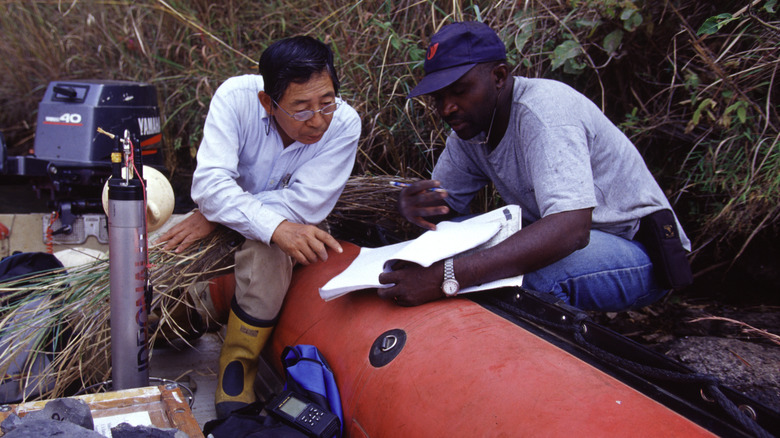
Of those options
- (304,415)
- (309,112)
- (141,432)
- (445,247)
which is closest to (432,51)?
(309,112)

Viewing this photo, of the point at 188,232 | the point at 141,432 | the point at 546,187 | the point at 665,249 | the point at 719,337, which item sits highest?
the point at 546,187

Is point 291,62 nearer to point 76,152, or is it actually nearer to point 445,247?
point 445,247

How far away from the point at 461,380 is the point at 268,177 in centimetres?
142

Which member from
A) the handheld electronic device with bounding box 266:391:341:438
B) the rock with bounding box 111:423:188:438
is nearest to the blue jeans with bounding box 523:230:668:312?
the handheld electronic device with bounding box 266:391:341:438

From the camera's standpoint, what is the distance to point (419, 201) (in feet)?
7.96

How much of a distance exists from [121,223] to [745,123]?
2702 mm

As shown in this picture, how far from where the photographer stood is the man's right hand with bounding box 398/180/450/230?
2.38m

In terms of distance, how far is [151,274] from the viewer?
90.8 inches

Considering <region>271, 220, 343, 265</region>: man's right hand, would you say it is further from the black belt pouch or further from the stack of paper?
the black belt pouch

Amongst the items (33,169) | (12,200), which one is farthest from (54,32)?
(33,169)

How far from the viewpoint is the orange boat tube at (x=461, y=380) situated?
1231mm

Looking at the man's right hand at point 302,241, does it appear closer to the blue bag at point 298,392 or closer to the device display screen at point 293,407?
the blue bag at point 298,392

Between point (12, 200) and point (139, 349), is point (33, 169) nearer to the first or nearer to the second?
point (12, 200)

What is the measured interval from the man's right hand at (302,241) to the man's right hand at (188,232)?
381mm
